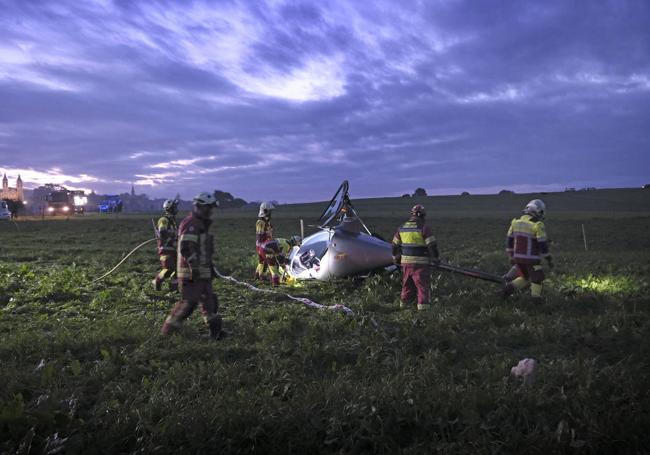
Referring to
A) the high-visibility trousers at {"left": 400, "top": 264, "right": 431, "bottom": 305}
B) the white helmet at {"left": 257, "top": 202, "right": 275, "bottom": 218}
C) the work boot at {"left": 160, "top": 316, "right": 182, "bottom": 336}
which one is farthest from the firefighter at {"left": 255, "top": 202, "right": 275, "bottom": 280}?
the work boot at {"left": 160, "top": 316, "right": 182, "bottom": 336}

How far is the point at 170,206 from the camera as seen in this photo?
11156mm

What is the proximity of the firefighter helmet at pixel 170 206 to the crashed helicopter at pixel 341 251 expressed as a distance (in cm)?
317

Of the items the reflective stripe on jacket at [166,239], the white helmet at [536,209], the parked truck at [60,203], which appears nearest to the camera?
the white helmet at [536,209]

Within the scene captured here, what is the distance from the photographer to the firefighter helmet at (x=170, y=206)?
11.1 meters

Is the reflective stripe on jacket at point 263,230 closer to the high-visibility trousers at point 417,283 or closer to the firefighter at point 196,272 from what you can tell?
the high-visibility trousers at point 417,283

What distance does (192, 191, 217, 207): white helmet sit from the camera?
21.9 ft

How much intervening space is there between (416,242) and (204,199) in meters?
4.08

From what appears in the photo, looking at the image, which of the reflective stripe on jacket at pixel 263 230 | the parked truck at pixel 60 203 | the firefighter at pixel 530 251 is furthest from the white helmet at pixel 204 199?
the parked truck at pixel 60 203

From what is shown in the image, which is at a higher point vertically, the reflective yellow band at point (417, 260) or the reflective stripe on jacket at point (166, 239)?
the reflective stripe on jacket at point (166, 239)

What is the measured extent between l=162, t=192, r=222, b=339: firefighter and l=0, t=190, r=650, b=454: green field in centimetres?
27

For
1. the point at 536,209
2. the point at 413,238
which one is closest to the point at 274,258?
the point at 413,238

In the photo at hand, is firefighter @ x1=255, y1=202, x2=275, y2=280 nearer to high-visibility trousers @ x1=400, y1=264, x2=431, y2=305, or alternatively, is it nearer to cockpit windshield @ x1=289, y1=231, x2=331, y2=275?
cockpit windshield @ x1=289, y1=231, x2=331, y2=275

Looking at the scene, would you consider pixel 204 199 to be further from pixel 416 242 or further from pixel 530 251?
pixel 530 251

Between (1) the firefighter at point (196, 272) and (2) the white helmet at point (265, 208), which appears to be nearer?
(1) the firefighter at point (196, 272)
